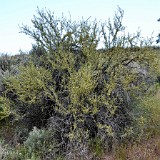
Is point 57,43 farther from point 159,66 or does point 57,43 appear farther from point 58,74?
point 159,66

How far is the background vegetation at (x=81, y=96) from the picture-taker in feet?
14.0

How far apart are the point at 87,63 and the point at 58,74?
0.58 m

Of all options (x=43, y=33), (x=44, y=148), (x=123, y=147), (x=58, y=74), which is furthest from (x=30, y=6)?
(x=123, y=147)

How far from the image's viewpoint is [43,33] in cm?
520

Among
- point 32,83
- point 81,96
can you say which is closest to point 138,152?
point 81,96

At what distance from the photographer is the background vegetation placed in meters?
4.27

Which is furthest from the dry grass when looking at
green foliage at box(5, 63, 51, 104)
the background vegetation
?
green foliage at box(5, 63, 51, 104)

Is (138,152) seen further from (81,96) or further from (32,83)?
(32,83)

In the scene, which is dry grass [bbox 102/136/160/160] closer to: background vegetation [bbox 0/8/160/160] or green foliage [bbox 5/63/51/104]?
background vegetation [bbox 0/8/160/160]

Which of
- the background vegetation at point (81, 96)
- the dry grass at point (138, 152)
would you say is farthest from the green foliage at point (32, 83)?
the dry grass at point (138, 152)

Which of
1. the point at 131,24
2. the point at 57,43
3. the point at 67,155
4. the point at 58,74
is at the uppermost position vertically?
the point at 131,24

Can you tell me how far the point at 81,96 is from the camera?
440 cm

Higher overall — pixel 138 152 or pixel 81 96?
pixel 81 96

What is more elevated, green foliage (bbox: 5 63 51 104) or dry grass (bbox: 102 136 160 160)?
green foliage (bbox: 5 63 51 104)
